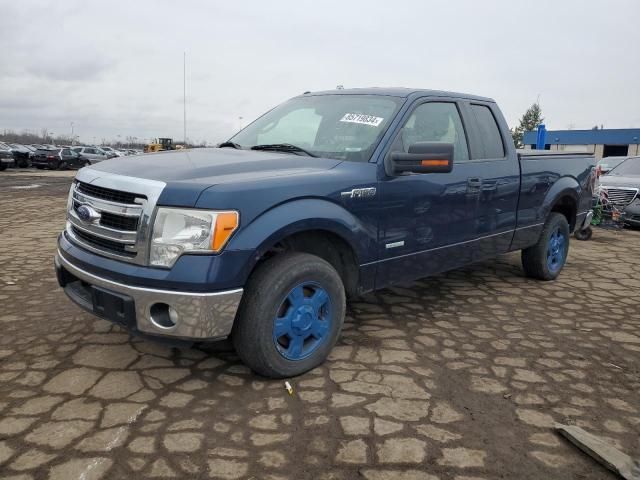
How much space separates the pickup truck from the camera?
263cm

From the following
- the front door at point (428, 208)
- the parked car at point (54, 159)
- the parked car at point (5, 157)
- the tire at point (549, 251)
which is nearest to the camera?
the front door at point (428, 208)

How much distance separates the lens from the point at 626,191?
9914mm

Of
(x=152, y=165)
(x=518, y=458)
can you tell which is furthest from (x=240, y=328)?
(x=518, y=458)

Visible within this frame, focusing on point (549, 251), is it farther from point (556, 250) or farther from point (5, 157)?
point (5, 157)

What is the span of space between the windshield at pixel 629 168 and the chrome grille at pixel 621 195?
111cm

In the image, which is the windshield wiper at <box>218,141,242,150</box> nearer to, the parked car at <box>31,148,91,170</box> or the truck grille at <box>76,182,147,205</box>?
the truck grille at <box>76,182,147,205</box>

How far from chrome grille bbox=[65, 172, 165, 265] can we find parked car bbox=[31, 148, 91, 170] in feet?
97.7

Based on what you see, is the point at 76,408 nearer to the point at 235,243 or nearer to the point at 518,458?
the point at 235,243

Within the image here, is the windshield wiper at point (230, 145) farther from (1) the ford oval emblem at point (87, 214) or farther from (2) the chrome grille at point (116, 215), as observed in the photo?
(1) the ford oval emblem at point (87, 214)

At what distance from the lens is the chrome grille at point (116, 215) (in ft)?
8.76

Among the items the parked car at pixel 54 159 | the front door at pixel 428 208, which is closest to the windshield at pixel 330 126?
the front door at pixel 428 208

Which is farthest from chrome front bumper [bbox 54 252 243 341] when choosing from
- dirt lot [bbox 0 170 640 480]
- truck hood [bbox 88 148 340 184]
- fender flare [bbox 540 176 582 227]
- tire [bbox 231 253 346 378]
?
fender flare [bbox 540 176 582 227]

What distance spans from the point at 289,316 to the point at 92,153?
35260mm

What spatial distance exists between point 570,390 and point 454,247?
1421 mm
